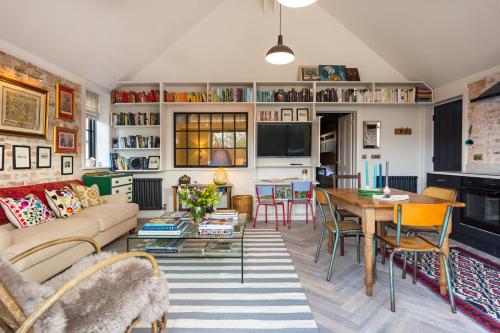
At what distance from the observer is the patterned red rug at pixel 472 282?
1851 millimetres

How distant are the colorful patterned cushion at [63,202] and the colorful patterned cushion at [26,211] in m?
0.10

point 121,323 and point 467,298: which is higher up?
point 121,323

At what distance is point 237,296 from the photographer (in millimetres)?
2057

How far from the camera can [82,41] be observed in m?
3.46

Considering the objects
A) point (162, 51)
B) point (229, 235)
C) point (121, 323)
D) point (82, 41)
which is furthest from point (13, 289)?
point (162, 51)

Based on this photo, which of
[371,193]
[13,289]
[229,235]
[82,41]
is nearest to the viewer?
[13,289]

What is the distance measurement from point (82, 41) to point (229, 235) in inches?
130

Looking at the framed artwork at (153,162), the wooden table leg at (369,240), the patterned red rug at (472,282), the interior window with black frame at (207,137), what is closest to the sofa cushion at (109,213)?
the framed artwork at (153,162)

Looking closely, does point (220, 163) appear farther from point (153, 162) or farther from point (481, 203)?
point (481, 203)

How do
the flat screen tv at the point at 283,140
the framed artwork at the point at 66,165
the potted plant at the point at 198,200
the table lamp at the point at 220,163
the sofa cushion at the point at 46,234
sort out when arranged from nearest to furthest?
the sofa cushion at the point at 46,234
the potted plant at the point at 198,200
the framed artwork at the point at 66,165
the table lamp at the point at 220,163
the flat screen tv at the point at 283,140

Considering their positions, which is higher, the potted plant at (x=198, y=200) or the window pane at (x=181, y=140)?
the window pane at (x=181, y=140)

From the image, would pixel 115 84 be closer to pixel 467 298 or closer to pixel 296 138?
pixel 296 138

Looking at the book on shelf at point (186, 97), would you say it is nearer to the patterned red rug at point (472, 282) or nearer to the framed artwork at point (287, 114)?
the framed artwork at point (287, 114)

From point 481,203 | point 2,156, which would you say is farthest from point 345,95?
point 2,156
